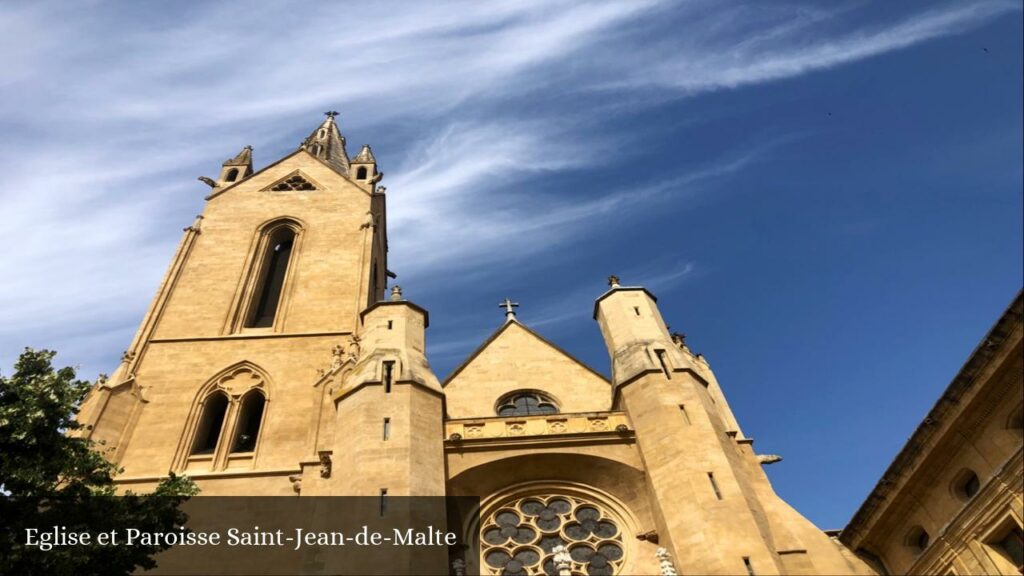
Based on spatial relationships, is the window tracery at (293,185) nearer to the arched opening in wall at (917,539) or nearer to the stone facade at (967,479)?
the stone facade at (967,479)

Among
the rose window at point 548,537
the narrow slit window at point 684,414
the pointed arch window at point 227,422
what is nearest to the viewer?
the rose window at point 548,537

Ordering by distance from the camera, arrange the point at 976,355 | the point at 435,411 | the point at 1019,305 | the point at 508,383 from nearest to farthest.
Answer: the point at 1019,305, the point at 976,355, the point at 435,411, the point at 508,383

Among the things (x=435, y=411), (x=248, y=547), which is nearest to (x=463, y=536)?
(x=435, y=411)

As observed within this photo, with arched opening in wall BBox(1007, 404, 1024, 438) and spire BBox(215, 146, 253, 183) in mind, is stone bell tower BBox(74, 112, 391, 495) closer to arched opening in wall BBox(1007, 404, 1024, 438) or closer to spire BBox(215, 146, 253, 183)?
spire BBox(215, 146, 253, 183)

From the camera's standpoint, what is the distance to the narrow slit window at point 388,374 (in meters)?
14.2

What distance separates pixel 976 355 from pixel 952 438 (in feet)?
5.31

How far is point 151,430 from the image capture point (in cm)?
1652

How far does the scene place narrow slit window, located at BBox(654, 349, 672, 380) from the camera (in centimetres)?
1483

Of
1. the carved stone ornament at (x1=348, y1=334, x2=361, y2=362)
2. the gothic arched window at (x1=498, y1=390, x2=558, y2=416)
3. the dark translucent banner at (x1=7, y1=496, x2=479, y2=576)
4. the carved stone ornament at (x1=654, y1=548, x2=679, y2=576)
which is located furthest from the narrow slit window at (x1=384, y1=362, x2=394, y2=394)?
the carved stone ornament at (x1=654, y1=548, x2=679, y2=576)

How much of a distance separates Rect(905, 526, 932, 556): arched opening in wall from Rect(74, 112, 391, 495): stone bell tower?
820cm

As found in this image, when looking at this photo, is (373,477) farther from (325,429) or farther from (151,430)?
(151,430)

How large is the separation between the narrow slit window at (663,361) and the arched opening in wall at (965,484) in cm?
492

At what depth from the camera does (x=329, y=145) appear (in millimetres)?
35125

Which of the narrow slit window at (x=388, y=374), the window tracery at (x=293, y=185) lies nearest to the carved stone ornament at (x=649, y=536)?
the narrow slit window at (x=388, y=374)
